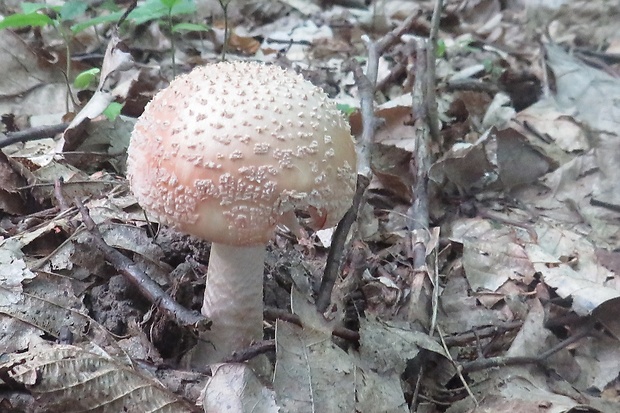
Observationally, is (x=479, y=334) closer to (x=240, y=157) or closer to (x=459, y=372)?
(x=459, y=372)

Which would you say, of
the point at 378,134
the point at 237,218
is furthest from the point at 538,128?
the point at 237,218

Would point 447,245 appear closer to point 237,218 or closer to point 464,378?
point 464,378

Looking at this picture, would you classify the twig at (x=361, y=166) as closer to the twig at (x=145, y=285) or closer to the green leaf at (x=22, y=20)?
the twig at (x=145, y=285)

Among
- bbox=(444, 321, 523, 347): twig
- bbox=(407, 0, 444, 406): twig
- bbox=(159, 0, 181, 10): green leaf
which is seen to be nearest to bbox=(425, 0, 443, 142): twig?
bbox=(407, 0, 444, 406): twig

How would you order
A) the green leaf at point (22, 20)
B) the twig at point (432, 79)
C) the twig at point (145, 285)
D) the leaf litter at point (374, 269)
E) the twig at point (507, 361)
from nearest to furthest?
the leaf litter at point (374, 269) → the twig at point (145, 285) → the twig at point (507, 361) → the green leaf at point (22, 20) → the twig at point (432, 79)

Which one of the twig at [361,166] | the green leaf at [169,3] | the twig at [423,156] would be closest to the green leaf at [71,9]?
the green leaf at [169,3]

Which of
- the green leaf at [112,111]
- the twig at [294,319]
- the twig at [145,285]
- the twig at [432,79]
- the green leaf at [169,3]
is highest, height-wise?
the green leaf at [169,3]

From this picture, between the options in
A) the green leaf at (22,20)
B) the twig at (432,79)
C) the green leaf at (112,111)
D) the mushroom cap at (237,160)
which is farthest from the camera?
the twig at (432,79)
